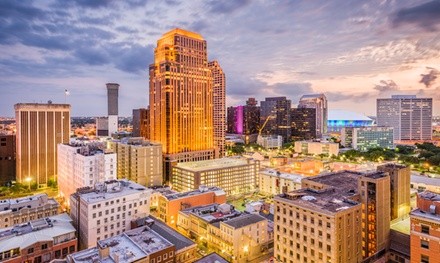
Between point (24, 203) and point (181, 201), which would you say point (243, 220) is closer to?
point (181, 201)

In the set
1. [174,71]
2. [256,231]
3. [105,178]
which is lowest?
[256,231]

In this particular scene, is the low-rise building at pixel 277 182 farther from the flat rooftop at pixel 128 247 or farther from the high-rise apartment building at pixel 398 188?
the flat rooftop at pixel 128 247

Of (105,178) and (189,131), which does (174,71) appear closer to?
(189,131)

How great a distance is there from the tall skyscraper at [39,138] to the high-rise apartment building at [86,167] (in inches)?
1073

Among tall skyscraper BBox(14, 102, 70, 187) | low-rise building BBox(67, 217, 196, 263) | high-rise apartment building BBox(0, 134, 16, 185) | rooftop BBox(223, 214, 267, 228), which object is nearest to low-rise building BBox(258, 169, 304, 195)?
rooftop BBox(223, 214, 267, 228)

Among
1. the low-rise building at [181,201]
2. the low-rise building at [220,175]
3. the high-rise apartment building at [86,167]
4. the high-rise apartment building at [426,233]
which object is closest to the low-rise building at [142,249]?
the low-rise building at [181,201]

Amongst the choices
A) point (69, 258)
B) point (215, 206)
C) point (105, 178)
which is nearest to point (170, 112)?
point (105, 178)

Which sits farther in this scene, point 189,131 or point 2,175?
point 189,131

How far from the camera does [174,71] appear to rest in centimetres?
13962

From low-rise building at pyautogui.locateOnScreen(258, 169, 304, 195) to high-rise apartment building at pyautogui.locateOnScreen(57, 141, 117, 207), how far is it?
5547cm

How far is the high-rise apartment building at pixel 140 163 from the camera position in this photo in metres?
115

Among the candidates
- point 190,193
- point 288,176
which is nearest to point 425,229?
point 190,193

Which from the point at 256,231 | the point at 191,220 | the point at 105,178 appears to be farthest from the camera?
the point at 105,178

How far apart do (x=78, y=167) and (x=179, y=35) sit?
80.7 meters
